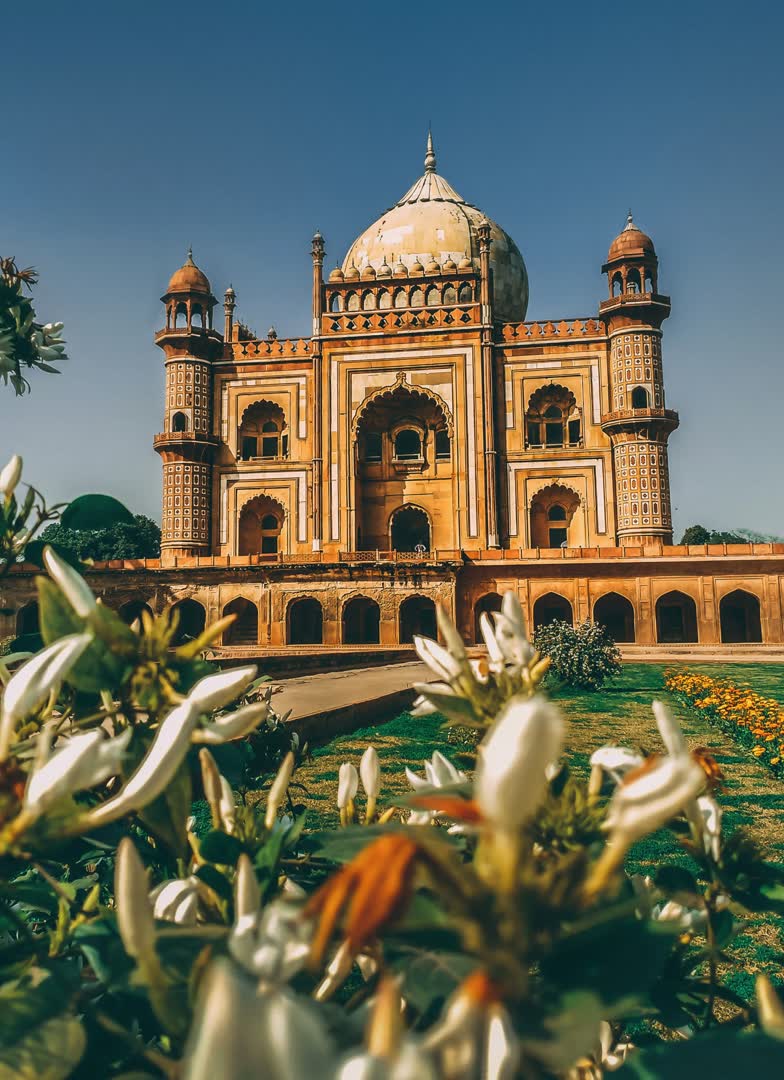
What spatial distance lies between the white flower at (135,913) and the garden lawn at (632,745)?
77 cm

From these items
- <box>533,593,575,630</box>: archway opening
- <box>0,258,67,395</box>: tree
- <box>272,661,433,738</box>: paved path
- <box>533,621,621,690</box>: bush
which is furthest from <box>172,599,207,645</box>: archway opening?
<box>0,258,67,395</box>: tree

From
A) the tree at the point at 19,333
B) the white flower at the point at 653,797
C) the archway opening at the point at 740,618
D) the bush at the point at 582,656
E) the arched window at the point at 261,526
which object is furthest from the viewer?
the arched window at the point at 261,526

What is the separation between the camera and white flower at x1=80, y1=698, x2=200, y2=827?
52cm

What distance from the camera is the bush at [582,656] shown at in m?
10.2

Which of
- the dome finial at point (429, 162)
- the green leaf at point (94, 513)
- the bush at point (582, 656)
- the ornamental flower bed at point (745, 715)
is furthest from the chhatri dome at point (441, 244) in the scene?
the green leaf at point (94, 513)

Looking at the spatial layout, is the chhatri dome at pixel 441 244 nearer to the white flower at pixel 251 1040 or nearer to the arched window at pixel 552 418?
the arched window at pixel 552 418

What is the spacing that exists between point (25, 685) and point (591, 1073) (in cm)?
60

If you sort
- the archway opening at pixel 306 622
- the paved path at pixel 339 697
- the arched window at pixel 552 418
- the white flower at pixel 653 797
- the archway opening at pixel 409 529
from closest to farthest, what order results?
the white flower at pixel 653 797, the paved path at pixel 339 697, the archway opening at pixel 306 622, the arched window at pixel 552 418, the archway opening at pixel 409 529

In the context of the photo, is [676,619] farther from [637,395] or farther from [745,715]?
[745,715]

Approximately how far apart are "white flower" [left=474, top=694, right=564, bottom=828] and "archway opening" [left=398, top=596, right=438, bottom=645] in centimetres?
1720

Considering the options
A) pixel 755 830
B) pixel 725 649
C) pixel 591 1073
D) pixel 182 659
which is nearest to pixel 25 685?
pixel 182 659

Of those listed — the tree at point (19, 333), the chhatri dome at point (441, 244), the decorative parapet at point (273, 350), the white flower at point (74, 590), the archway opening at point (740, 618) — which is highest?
the chhatri dome at point (441, 244)

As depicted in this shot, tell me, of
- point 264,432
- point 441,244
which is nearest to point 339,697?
point 264,432

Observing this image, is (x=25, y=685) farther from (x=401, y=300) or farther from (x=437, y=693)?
(x=401, y=300)
